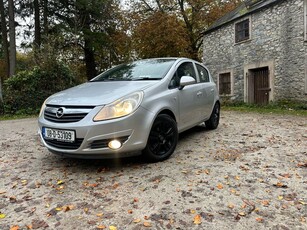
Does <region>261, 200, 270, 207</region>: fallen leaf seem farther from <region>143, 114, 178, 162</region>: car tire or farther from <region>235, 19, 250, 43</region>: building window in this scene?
<region>235, 19, 250, 43</region>: building window

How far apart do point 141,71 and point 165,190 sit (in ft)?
7.26

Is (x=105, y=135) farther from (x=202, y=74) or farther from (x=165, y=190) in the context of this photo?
(x=202, y=74)

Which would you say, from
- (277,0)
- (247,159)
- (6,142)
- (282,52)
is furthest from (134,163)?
(277,0)

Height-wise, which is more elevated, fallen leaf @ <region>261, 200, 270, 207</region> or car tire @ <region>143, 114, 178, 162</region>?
car tire @ <region>143, 114, 178, 162</region>

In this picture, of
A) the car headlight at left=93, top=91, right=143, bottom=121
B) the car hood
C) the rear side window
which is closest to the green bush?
the rear side window

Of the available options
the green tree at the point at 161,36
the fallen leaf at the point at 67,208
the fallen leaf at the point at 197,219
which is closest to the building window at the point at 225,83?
the green tree at the point at 161,36

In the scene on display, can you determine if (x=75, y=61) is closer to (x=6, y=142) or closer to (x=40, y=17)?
(x=40, y=17)

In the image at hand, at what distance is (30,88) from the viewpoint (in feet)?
40.0

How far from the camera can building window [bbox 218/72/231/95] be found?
15995 millimetres

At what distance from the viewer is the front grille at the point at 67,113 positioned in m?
3.22

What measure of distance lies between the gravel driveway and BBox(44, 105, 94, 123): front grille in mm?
745

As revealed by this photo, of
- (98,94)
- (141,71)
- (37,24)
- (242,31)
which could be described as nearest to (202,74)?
(141,71)

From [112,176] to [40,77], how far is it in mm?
10475

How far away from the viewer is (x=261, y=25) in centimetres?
1350
